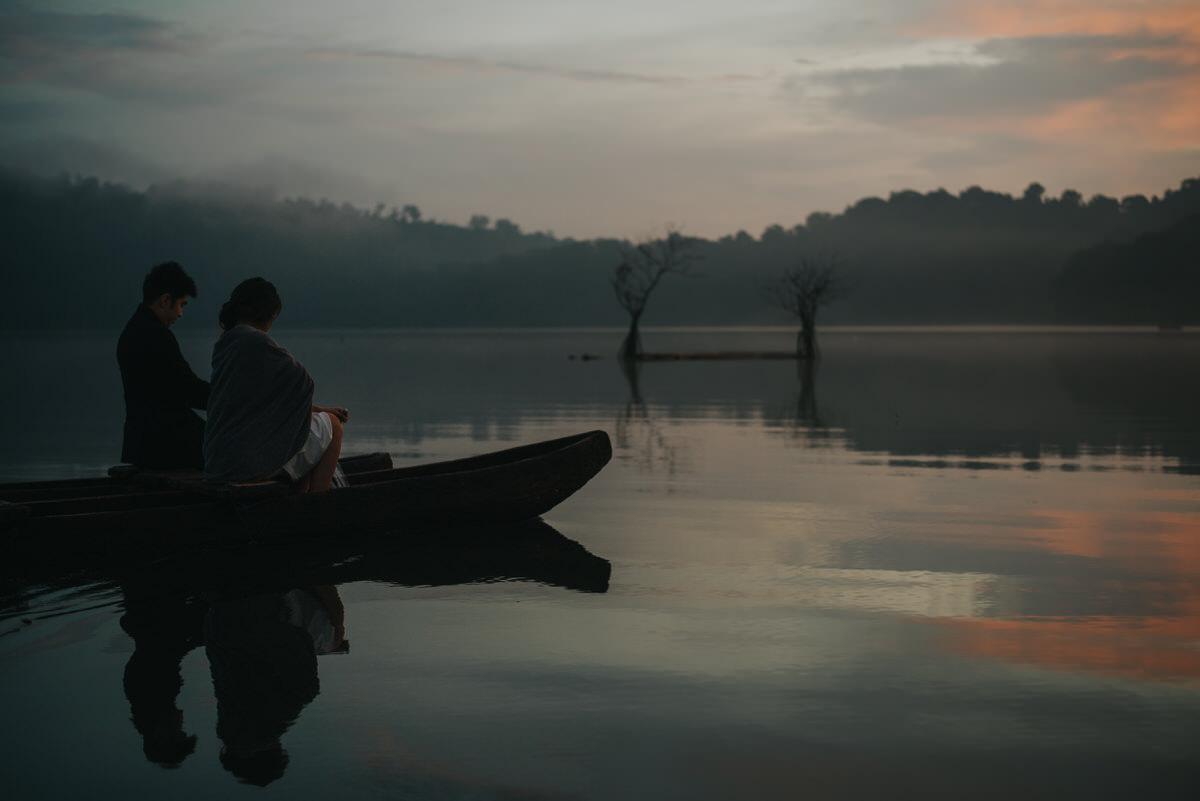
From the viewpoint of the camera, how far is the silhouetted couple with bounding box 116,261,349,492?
7227mm

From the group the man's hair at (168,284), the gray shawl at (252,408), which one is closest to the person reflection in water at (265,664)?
the gray shawl at (252,408)

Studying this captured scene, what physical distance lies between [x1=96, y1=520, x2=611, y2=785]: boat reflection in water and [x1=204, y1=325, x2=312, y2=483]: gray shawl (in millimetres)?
704

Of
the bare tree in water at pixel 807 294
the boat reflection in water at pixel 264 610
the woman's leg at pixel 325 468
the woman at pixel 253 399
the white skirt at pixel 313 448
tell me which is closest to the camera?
the boat reflection in water at pixel 264 610

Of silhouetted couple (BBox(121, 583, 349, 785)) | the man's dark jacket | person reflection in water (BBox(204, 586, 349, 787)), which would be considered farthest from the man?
person reflection in water (BBox(204, 586, 349, 787))

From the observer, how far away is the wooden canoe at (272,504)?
6.95 meters

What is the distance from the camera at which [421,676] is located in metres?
4.93

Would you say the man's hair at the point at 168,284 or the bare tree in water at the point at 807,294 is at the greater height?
the bare tree in water at the point at 807,294

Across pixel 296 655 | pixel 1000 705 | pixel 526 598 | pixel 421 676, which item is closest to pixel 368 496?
pixel 526 598

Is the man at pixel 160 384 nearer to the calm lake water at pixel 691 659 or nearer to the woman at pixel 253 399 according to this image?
the woman at pixel 253 399

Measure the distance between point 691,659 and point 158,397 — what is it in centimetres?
487

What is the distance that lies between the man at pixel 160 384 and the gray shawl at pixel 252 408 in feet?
2.27

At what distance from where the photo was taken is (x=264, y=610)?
621cm

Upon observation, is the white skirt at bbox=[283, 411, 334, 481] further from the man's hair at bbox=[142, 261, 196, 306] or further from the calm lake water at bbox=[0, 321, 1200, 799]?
the man's hair at bbox=[142, 261, 196, 306]

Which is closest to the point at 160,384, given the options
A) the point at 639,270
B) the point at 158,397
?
the point at 158,397
